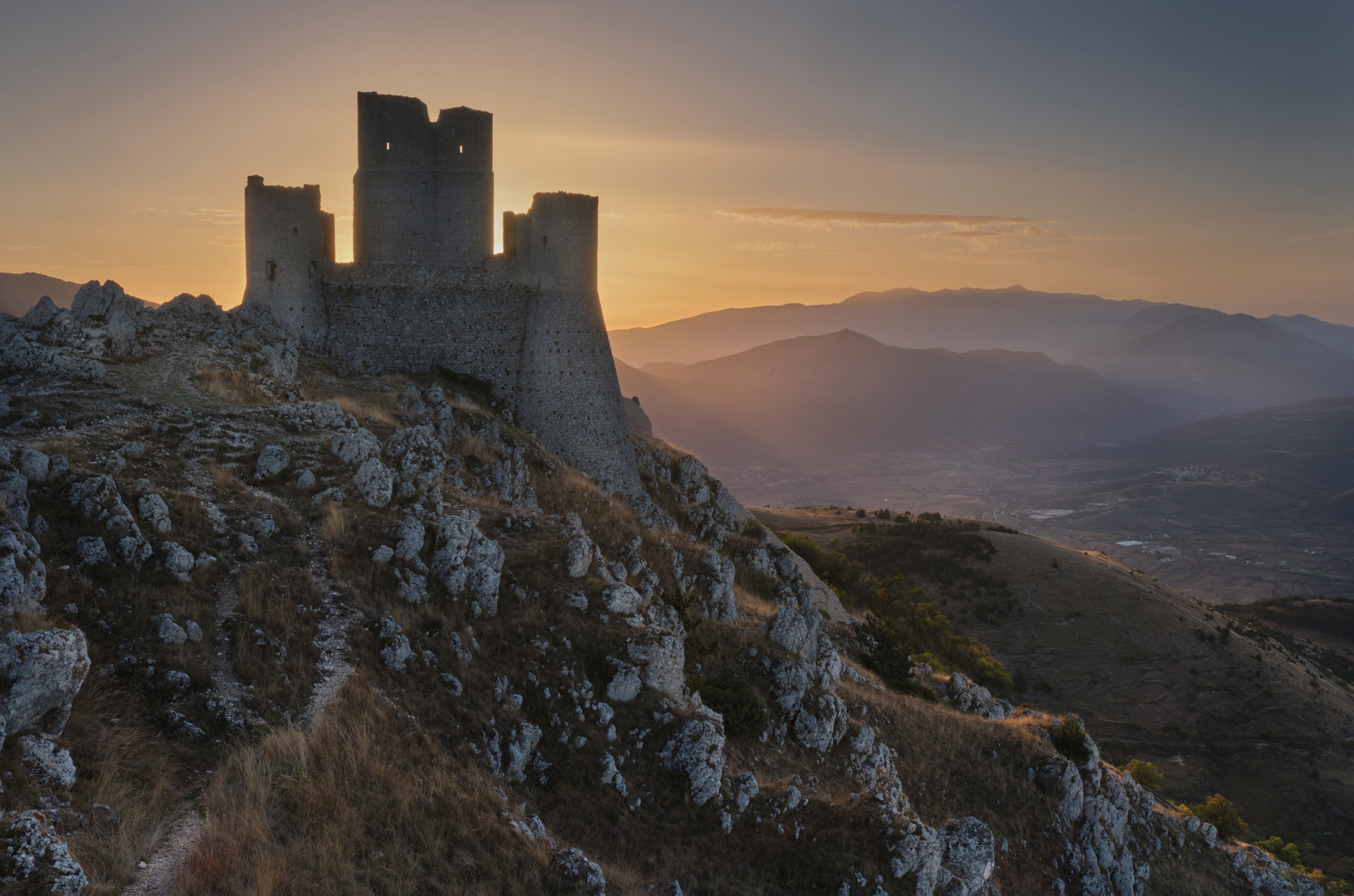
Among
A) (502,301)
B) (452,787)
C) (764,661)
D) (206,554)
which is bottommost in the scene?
(764,661)

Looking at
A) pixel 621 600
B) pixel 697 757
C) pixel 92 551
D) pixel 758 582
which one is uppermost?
pixel 92 551

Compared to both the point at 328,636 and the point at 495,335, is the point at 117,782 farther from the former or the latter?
the point at 495,335

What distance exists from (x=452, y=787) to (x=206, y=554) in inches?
225

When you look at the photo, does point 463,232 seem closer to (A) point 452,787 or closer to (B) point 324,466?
(B) point 324,466

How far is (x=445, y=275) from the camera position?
32.9 metres

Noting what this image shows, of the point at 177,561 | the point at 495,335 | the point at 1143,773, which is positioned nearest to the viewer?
the point at 177,561

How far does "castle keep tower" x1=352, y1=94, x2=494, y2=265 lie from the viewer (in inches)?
1229

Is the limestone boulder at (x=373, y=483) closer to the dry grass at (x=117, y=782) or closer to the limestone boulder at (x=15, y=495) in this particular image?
the limestone boulder at (x=15, y=495)

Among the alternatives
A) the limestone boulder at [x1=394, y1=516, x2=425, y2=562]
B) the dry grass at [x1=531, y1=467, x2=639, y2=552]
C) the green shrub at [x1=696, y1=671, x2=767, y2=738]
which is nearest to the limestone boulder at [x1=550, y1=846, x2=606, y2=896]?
the limestone boulder at [x1=394, y1=516, x2=425, y2=562]

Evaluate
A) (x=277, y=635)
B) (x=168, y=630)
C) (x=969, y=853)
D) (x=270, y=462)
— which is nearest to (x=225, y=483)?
(x=270, y=462)

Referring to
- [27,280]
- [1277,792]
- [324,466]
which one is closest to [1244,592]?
[1277,792]

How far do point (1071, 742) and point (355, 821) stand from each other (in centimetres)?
2272

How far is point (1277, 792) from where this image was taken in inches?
1864

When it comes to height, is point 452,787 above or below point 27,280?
below
